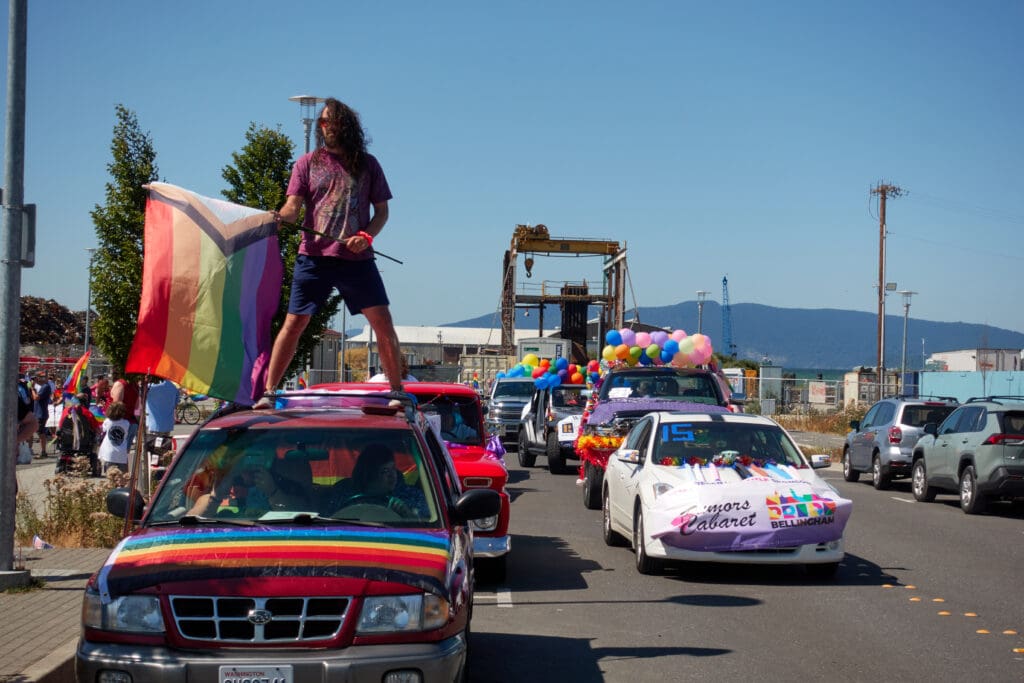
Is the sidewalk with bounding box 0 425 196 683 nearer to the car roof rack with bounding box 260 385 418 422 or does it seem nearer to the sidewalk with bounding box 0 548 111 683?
the sidewalk with bounding box 0 548 111 683

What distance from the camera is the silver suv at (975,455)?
17266mm

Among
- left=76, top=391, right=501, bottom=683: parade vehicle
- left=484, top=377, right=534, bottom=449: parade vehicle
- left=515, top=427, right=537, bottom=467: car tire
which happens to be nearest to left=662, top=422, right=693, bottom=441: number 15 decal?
left=76, top=391, right=501, bottom=683: parade vehicle

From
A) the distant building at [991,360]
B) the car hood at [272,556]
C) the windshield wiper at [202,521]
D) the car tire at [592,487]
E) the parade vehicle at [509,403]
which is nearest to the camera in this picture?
the car hood at [272,556]

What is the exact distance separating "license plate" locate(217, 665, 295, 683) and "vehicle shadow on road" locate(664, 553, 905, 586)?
21.6 ft

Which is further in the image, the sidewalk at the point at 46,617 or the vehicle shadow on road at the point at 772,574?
the vehicle shadow on road at the point at 772,574

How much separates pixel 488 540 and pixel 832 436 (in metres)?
33.8

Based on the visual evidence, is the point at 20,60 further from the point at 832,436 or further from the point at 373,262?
the point at 832,436

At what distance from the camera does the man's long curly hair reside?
7.57 m

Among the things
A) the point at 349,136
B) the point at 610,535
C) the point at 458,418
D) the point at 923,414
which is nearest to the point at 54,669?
the point at 349,136

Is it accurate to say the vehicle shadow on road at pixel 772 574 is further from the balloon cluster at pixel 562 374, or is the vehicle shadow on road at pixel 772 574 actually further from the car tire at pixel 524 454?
the car tire at pixel 524 454

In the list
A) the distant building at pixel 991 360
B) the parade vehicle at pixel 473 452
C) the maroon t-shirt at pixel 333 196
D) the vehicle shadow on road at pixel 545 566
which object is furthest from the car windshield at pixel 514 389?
the distant building at pixel 991 360

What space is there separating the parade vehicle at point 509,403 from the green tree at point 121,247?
39.1ft

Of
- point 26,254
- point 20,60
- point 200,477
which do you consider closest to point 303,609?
point 200,477

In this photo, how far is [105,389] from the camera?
2575 centimetres
